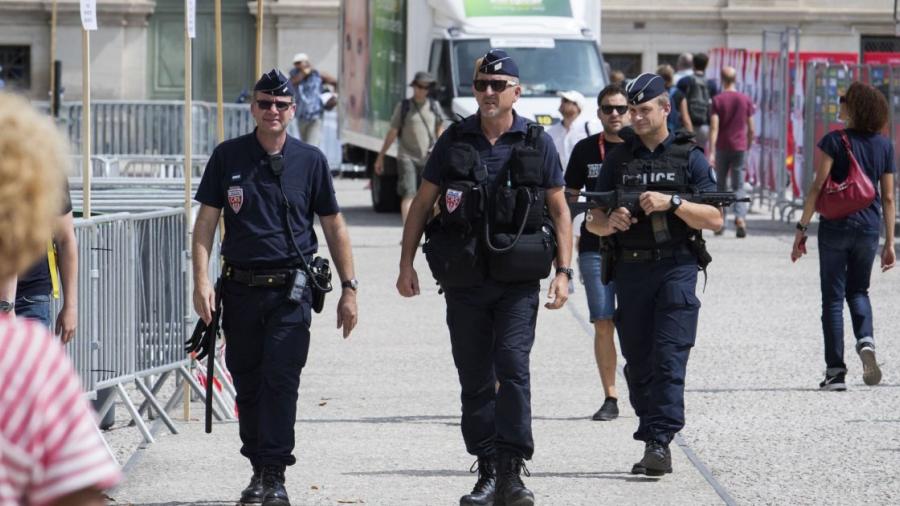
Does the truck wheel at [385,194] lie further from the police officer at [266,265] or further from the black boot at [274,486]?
the black boot at [274,486]

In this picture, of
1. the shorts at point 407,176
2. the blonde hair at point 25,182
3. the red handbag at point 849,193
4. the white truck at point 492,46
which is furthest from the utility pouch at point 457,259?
the white truck at point 492,46

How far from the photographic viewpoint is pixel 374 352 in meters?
11.5

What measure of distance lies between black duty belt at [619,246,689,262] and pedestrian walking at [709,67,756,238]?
12.2 metres

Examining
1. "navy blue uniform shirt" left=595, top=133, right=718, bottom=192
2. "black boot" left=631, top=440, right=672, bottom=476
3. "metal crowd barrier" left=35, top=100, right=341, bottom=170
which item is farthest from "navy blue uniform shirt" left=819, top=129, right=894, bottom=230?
"metal crowd barrier" left=35, top=100, right=341, bottom=170

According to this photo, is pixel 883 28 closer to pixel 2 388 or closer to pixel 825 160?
pixel 825 160

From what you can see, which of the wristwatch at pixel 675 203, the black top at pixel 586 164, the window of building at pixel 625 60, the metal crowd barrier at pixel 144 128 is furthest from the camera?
the window of building at pixel 625 60

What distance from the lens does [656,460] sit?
24.3 feet

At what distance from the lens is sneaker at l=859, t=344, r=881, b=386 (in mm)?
10000

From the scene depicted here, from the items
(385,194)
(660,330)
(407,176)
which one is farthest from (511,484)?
A: (385,194)

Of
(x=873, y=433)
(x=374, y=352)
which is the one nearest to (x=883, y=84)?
(x=374, y=352)

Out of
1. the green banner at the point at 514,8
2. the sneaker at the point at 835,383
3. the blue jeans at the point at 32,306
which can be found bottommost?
the sneaker at the point at 835,383

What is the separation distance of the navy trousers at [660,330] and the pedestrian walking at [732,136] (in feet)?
39.7

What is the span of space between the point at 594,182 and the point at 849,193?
178cm

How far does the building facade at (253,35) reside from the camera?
118 feet
